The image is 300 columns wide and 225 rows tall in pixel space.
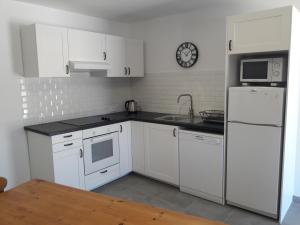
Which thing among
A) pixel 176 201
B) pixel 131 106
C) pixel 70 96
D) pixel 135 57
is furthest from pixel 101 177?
pixel 135 57

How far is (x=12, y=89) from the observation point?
9.82 feet

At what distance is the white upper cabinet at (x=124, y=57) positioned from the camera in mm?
3770

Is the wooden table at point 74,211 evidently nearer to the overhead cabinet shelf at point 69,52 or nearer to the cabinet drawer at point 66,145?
the cabinet drawer at point 66,145

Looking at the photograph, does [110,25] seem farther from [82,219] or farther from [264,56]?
[82,219]

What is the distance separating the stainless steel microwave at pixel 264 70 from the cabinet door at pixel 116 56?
Result: 1866 millimetres

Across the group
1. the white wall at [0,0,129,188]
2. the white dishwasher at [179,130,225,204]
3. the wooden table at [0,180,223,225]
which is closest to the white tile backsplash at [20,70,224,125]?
the white wall at [0,0,129,188]

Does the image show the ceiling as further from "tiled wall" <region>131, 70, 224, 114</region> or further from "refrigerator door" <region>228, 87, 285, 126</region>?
"refrigerator door" <region>228, 87, 285, 126</region>

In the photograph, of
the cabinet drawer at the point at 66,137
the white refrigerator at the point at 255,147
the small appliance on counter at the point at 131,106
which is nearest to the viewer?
the white refrigerator at the point at 255,147

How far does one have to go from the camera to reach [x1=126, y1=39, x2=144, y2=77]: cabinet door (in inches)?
159

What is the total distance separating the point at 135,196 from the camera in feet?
10.7

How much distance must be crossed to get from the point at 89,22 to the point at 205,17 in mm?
1724

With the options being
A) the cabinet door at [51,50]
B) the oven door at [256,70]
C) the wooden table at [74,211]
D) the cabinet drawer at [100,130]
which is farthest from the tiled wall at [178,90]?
the wooden table at [74,211]

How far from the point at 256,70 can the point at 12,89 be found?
283cm

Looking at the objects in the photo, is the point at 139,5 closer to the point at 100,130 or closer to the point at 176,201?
the point at 100,130
